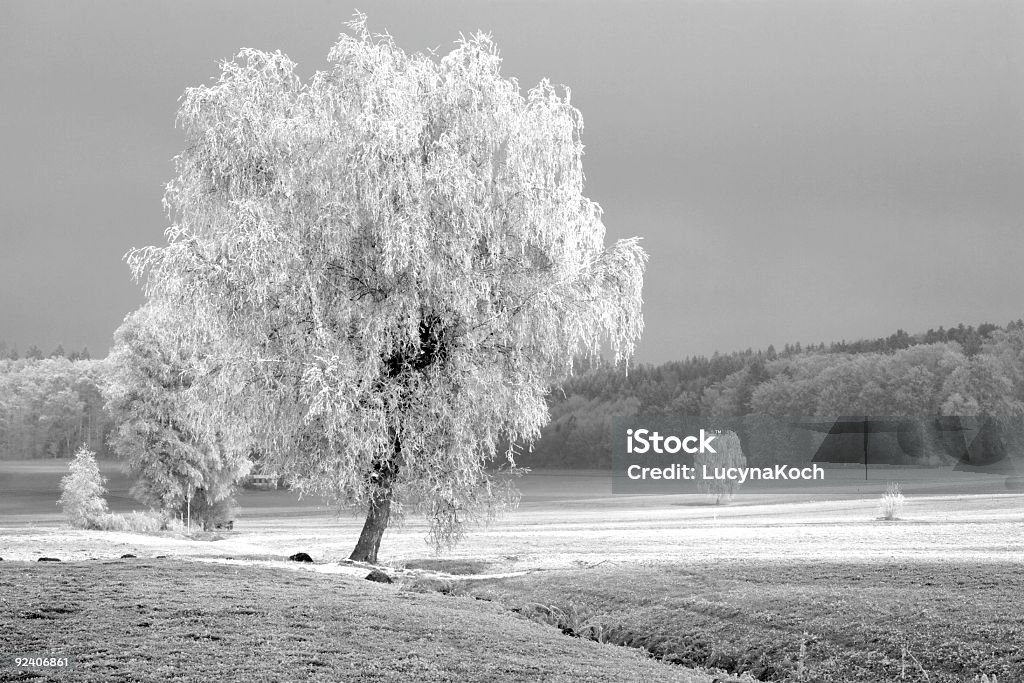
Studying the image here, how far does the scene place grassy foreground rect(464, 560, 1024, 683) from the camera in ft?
52.2

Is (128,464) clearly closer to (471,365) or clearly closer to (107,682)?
(471,365)

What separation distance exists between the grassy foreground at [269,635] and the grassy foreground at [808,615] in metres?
1.82

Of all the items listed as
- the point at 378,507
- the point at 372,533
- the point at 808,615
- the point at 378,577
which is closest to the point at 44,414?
the point at 372,533

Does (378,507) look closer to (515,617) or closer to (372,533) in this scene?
(372,533)

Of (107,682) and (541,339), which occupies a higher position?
(541,339)

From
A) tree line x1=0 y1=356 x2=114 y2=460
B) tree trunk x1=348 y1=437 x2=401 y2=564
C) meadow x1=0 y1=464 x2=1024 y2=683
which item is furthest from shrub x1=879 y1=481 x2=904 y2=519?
tree line x1=0 y1=356 x2=114 y2=460

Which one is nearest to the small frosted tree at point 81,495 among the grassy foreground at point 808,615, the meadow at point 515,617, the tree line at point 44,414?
the meadow at point 515,617

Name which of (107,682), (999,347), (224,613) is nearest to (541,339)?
(224,613)

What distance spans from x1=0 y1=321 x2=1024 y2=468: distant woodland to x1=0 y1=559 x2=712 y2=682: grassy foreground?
238 feet

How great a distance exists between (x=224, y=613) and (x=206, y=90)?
53.6 feet

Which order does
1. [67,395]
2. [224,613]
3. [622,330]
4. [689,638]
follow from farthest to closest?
1. [67,395]
2. [622,330]
3. [689,638]
4. [224,613]

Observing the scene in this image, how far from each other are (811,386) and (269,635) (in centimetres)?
10541

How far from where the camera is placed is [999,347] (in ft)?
391

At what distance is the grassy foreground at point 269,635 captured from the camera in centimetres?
1312
